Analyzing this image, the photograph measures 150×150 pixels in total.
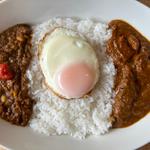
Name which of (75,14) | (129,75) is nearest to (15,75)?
(75,14)

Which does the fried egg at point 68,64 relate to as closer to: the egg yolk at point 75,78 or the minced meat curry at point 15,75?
the egg yolk at point 75,78

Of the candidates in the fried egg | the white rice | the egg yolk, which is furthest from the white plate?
the egg yolk

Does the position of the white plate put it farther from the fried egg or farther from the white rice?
the fried egg

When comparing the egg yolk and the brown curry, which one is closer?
the egg yolk

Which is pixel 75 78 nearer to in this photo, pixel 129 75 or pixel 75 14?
pixel 129 75

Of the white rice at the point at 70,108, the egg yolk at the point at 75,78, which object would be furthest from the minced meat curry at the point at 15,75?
the egg yolk at the point at 75,78

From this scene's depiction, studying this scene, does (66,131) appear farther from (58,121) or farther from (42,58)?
(42,58)
